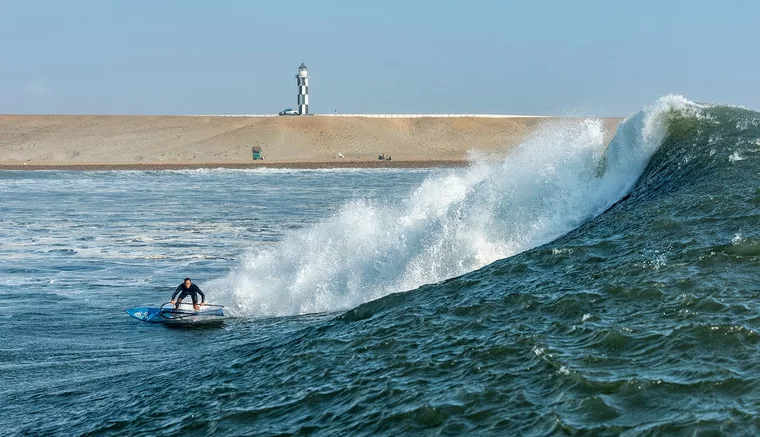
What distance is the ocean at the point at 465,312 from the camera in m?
9.04

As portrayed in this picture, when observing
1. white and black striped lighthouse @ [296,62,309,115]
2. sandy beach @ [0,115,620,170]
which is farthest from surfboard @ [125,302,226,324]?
white and black striped lighthouse @ [296,62,309,115]

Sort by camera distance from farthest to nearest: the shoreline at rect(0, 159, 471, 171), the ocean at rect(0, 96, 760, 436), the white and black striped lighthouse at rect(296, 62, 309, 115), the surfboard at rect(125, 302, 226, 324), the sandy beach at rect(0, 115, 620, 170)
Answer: the white and black striped lighthouse at rect(296, 62, 309, 115) → the sandy beach at rect(0, 115, 620, 170) → the shoreline at rect(0, 159, 471, 171) → the surfboard at rect(125, 302, 226, 324) → the ocean at rect(0, 96, 760, 436)

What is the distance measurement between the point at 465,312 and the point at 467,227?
6.81 meters

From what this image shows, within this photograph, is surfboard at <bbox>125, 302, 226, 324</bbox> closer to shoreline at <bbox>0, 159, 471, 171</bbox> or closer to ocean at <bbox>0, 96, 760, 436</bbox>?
ocean at <bbox>0, 96, 760, 436</bbox>

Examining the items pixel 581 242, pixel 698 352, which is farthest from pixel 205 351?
pixel 698 352

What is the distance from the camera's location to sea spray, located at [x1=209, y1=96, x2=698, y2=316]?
59.9 feet

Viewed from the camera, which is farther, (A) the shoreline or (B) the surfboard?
(A) the shoreline

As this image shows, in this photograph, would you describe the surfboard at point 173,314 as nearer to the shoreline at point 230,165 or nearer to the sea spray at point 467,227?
the sea spray at point 467,227

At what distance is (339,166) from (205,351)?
72.7 m

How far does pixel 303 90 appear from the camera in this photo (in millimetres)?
122750

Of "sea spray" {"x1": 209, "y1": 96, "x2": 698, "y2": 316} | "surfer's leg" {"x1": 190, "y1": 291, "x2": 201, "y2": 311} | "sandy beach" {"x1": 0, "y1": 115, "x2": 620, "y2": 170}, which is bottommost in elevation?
"surfer's leg" {"x1": 190, "y1": 291, "x2": 201, "y2": 311}

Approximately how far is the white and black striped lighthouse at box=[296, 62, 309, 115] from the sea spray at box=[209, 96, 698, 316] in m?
99.9

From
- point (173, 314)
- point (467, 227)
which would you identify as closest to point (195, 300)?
point (173, 314)

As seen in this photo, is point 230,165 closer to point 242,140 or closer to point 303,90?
point 242,140
